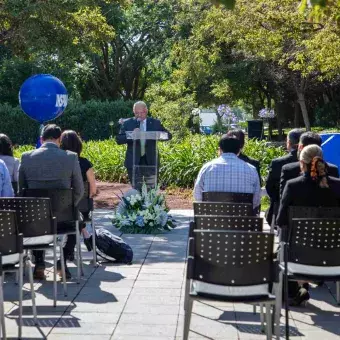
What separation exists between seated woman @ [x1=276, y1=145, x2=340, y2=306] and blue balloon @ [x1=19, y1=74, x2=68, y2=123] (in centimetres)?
747

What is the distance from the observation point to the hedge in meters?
32.8

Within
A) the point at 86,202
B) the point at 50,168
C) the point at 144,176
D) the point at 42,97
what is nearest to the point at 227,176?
the point at 50,168

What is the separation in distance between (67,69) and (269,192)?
2848cm

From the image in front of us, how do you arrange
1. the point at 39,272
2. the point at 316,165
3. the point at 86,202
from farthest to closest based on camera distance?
the point at 86,202 → the point at 39,272 → the point at 316,165

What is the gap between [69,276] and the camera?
26.3ft

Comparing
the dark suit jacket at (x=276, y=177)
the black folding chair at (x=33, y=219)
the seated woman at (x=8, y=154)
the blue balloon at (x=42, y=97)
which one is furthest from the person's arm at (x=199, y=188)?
the blue balloon at (x=42, y=97)

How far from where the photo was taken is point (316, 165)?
6.29 m

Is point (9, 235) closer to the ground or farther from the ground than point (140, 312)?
farther from the ground

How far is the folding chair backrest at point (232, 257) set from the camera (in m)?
4.98

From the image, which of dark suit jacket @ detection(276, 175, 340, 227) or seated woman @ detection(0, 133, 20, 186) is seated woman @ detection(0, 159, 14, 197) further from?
dark suit jacket @ detection(276, 175, 340, 227)

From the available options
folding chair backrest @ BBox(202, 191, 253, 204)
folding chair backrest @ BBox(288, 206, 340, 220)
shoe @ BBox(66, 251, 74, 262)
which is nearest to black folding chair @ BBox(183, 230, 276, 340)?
folding chair backrest @ BBox(288, 206, 340, 220)

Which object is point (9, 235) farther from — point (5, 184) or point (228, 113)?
point (228, 113)

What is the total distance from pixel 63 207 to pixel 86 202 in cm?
106

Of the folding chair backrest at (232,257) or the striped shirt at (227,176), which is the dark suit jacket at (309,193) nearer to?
the striped shirt at (227,176)
